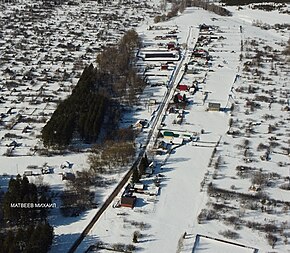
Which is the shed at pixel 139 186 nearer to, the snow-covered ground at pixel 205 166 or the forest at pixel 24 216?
the snow-covered ground at pixel 205 166

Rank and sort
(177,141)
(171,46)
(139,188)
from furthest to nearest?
(171,46), (177,141), (139,188)

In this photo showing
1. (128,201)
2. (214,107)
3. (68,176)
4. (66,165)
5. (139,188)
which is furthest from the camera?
(214,107)

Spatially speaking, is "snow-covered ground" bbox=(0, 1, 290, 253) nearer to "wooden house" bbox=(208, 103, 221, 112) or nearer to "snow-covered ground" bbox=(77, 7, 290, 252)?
"snow-covered ground" bbox=(77, 7, 290, 252)

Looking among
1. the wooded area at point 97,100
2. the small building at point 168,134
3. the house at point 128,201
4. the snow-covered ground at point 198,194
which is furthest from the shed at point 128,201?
the small building at point 168,134

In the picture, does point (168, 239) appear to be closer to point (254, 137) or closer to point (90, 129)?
point (90, 129)

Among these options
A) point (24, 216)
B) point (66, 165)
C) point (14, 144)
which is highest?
point (14, 144)

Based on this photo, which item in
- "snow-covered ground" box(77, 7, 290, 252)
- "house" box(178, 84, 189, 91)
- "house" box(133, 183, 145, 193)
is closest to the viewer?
"snow-covered ground" box(77, 7, 290, 252)

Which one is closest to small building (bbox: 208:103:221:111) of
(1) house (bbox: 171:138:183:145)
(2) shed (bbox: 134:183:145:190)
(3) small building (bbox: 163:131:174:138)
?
(3) small building (bbox: 163:131:174:138)

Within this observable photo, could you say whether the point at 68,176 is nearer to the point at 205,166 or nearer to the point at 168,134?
the point at 168,134

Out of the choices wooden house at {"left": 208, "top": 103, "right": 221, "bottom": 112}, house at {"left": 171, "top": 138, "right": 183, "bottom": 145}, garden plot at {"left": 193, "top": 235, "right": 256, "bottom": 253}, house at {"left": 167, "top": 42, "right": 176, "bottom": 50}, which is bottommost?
garden plot at {"left": 193, "top": 235, "right": 256, "bottom": 253}

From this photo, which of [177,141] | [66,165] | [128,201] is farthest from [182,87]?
[128,201]

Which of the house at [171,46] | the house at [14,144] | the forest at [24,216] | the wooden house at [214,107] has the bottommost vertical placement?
the forest at [24,216]

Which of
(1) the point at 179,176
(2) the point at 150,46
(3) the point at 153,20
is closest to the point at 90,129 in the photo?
(1) the point at 179,176
